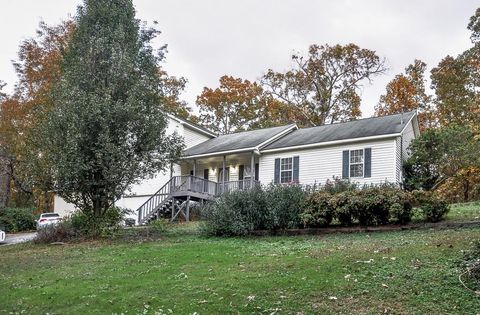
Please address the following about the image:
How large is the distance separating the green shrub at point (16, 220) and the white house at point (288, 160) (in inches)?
247

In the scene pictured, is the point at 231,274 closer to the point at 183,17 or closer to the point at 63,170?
the point at 63,170

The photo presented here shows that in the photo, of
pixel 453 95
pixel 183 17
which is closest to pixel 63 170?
pixel 183 17

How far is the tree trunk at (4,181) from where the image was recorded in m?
31.8

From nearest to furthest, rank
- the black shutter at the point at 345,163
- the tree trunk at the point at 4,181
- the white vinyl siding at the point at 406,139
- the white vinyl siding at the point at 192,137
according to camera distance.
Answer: the black shutter at the point at 345,163
the white vinyl siding at the point at 406,139
the white vinyl siding at the point at 192,137
the tree trunk at the point at 4,181

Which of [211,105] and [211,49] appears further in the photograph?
[211,105]

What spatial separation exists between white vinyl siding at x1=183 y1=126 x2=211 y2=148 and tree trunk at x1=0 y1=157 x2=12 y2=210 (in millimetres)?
12300

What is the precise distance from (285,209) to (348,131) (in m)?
10.7

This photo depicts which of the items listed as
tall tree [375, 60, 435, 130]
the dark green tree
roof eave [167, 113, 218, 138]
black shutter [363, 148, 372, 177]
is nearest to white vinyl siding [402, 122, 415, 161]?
the dark green tree

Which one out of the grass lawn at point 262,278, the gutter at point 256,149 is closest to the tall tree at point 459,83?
the gutter at point 256,149

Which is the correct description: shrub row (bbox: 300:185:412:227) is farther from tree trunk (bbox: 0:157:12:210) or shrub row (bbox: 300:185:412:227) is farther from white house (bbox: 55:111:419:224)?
tree trunk (bbox: 0:157:12:210)

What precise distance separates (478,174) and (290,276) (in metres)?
16.7

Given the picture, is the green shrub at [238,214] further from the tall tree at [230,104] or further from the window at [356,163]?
the tall tree at [230,104]

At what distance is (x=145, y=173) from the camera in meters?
17.4

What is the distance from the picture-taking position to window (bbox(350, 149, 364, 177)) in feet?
72.3
